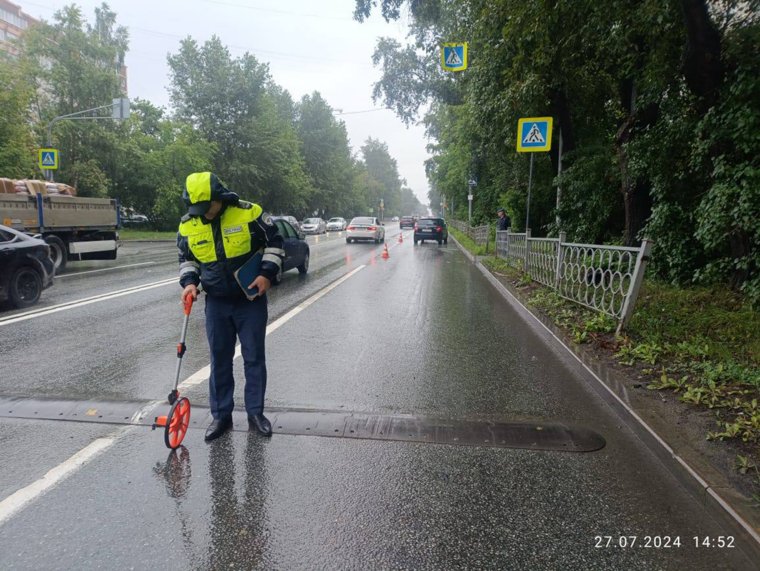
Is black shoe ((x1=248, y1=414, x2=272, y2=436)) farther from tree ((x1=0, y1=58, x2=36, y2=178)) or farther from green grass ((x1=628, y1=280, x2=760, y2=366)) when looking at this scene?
tree ((x1=0, y1=58, x2=36, y2=178))

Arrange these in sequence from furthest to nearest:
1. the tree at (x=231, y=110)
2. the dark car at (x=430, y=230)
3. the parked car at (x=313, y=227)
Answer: the tree at (x=231, y=110), the parked car at (x=313, y=227), the dark car at (x=430, y=230)

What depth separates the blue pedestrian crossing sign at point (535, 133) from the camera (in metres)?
11.2

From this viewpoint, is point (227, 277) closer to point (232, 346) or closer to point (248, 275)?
point (248, 275)

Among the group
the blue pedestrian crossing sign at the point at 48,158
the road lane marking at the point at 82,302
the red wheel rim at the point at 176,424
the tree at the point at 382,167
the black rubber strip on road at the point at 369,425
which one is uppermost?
the tree at the point at 382,167

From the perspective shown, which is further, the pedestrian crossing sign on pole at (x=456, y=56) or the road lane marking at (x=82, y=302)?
the pedestrian crossing sign on pole at (x=456, y=56)

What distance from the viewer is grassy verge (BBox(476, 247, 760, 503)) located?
3.80 metres

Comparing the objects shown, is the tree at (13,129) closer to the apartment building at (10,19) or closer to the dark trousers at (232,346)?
the dark trousers at (232,346)

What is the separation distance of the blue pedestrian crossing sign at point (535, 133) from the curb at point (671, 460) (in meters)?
6.26

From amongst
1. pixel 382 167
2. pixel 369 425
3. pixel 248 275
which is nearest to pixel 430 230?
pixel 369 425

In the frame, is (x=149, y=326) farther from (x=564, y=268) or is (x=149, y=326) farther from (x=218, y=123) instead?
(x=218, y=123)

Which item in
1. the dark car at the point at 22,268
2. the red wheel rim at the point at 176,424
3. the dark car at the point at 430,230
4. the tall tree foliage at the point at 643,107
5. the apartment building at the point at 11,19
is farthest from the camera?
the apartment building at the point at 11,19

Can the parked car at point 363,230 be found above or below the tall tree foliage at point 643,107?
below

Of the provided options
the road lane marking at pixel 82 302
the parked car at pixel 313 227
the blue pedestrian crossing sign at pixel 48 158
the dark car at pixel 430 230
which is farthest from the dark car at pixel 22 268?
the parked car at pixel 313 227

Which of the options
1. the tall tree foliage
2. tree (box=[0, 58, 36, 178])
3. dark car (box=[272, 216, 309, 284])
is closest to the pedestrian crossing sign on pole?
the tall tree foliage
